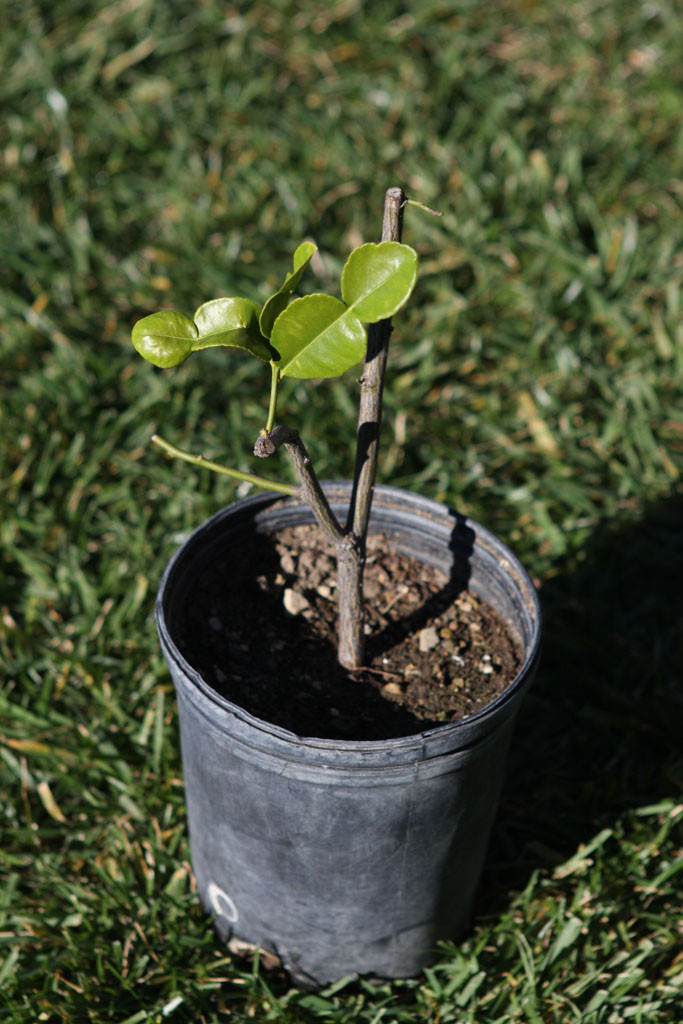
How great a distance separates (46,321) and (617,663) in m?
1.79

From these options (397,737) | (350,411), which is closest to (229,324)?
(397,737)

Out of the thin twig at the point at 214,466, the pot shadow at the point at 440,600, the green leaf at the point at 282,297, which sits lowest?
the pot shadow at the point at 440,600

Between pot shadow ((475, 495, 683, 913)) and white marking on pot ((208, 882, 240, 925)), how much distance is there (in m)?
0.47

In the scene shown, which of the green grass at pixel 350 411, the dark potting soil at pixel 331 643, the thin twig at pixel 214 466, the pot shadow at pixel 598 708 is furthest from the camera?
the pot shadow at pixel 598 708

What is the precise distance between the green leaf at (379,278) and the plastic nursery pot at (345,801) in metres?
0.53

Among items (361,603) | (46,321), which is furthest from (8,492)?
(361,603)

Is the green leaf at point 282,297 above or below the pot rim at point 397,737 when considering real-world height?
above

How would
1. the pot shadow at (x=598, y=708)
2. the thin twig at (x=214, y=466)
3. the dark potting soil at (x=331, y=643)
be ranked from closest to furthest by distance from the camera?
the thin twig at (x=214, y=466)
the dark potting soil at (x=331, y=643)
the pot shadow at (x=598, y=708)

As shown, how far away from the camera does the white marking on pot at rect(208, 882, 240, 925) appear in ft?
5.61

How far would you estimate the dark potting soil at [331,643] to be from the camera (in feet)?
5.13

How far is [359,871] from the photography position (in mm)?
1510

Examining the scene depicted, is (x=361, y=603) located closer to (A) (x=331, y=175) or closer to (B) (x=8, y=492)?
(B) (x=8, y=492)

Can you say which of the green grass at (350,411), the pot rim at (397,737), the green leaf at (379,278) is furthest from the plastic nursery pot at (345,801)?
the green leaf at (379,278)

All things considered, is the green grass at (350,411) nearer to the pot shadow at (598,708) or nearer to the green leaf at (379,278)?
the pot shadow at (598,708)
